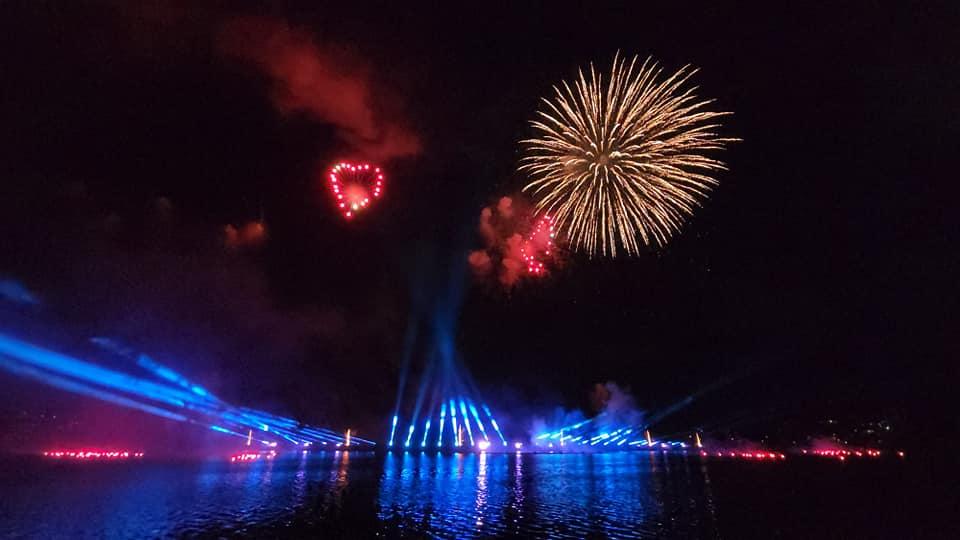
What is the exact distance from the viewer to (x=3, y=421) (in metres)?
65.1

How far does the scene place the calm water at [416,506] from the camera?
26547 mm

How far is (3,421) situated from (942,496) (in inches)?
4326

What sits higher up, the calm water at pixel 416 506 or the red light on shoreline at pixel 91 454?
the red light on shoreline at pixel 91 454

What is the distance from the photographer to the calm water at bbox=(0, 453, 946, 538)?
26547 millimetres

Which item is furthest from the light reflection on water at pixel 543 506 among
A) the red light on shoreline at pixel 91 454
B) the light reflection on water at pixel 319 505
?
the red light on shoreline at pixel 91 454

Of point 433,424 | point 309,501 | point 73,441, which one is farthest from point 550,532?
point 433,424

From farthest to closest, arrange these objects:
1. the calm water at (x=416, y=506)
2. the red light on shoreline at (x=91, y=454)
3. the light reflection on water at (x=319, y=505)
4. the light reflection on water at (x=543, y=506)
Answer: the red light on shoreline at (x=91, y=454) < the light reflection on water at (x=543, y=506) < the calm water at (x=416, y=506) < the light reflection on water at (x=319, y=505)

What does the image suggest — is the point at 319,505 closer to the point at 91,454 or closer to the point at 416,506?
the point at 416,506

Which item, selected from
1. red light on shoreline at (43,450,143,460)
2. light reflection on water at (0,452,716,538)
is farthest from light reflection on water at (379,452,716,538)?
red light on shoreline at (43,450,143,460)

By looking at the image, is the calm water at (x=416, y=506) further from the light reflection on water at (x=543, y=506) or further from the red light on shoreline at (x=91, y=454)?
the red light on shoreline at (x=91, y=454)

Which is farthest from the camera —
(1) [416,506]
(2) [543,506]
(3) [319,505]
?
(2) [543,506]

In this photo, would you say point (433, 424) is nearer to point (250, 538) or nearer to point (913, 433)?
point (913, 433)

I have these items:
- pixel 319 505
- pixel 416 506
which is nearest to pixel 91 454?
pixel 319 505

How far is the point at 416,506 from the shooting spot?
35188mm
